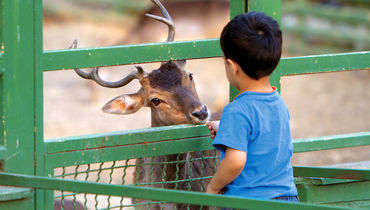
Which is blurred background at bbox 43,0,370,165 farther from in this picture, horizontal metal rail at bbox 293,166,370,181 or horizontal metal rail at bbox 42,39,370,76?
horizontal metal rail at bbox 293,166,370,181

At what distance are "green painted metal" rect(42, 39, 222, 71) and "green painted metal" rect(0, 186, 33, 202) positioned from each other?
620mm

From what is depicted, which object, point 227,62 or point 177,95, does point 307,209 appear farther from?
point 177,95

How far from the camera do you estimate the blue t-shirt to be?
2.58 meters

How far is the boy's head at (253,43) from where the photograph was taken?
257 cm

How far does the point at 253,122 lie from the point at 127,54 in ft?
3.09

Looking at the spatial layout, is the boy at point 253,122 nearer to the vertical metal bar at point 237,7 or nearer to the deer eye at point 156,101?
the vertical metal bar at point 237,7

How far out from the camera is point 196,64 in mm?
13688

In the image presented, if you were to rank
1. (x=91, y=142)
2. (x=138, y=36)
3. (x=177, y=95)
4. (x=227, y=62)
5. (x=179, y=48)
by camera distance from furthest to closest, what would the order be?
(x=138, y=36), (x=177, y=95), (x=179, y=48), (x=91, y=142), (x=227, y=62)

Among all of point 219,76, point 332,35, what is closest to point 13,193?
point 219,76

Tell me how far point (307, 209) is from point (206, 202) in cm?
39

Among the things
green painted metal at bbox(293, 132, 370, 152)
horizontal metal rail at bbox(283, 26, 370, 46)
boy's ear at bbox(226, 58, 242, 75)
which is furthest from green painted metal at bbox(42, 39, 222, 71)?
horizontal metal rail at bbox(283, 26, 370, 46)

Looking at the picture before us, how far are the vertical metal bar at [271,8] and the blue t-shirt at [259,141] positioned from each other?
85 cm

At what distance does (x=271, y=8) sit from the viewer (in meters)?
3.53

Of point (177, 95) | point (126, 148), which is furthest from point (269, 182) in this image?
point (177, 95)
